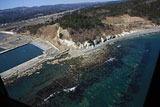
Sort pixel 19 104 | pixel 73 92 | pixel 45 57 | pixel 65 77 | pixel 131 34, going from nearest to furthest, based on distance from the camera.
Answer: pixel 19 104
pixel 73 92
pixel 65 77
pixel 45 57
pixel 131 34

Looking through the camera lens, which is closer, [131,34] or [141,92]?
[141,92]

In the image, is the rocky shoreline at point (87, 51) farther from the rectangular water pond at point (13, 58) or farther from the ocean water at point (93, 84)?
the rectangular water pond at point (13, 58)

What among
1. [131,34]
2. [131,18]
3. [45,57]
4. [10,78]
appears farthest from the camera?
[131,18]

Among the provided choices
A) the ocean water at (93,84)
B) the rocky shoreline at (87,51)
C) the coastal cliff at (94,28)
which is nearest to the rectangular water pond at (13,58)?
the rocky shoreline at (87,51)

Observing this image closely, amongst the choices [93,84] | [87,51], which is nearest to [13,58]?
[87,51]

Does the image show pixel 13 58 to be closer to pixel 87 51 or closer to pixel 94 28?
pixel 87 51

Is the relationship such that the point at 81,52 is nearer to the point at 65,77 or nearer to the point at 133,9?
the point at 65,77

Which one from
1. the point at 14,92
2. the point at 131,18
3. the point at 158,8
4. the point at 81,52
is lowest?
the point at 14,92

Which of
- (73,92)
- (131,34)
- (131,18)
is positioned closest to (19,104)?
(73,92)

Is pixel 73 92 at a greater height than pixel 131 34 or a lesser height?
lesser
